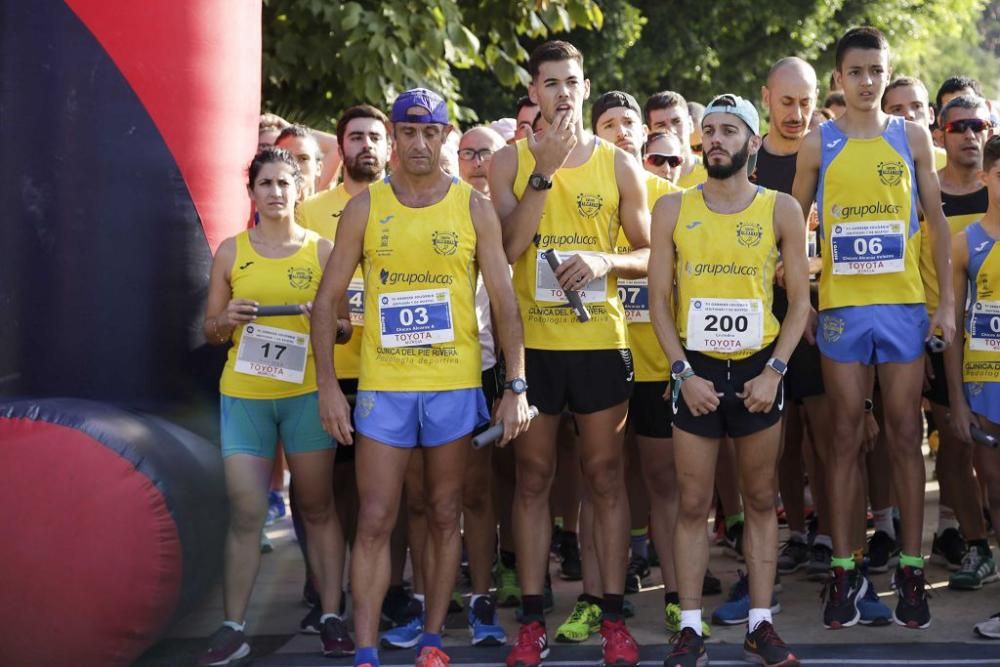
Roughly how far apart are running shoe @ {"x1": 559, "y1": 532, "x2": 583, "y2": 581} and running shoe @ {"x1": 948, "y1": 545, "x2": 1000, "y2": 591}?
1.70 meters

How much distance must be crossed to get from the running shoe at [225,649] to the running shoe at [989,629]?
2819 mm

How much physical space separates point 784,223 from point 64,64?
281 cm

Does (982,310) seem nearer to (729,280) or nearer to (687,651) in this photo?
(729,280)

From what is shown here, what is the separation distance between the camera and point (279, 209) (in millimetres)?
5777

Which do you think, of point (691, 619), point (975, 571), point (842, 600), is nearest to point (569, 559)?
point (842, 600)

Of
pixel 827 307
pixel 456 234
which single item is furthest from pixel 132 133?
pixel 827 307

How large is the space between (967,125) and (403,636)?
132 inches

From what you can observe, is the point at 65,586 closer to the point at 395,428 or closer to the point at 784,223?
the point at 395,428

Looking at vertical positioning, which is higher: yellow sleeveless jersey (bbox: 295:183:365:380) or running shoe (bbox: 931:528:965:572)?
yellow sleeveless jersey (bbox: 295:183:365:380)

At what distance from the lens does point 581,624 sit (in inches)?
228

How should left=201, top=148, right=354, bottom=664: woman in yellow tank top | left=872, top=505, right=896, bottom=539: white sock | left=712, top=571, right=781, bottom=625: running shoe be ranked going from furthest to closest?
left=872, top=505, right=896, bottom=539: white sock, left=712, top=571, right=781, bottom=625: running shoe, left=201, top=148, right=354, bottom=664: woman in yellow tank top

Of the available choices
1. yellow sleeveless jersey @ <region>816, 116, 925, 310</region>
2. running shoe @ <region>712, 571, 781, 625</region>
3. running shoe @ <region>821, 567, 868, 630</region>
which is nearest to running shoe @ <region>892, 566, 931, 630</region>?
running shoe @ <region>821, 567, 868, 630</region>

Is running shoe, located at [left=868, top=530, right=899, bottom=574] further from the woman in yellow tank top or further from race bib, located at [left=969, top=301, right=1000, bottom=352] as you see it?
the woman in yellow tank top

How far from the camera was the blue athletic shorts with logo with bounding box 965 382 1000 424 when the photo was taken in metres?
5.99
